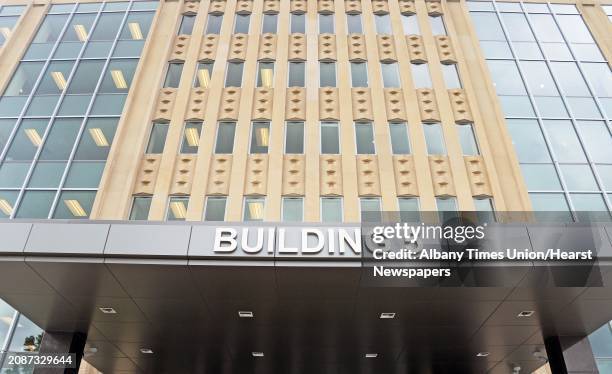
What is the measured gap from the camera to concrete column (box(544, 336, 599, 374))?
40.7 feet

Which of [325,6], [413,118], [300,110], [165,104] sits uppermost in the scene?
[325,6]

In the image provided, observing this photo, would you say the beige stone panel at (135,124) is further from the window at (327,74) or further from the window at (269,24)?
the window at (327,74)

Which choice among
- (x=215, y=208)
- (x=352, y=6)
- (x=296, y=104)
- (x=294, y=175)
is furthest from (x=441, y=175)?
(x=352, y=6)

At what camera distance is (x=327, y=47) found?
21.0m

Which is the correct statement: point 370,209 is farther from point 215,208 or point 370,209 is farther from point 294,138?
point 215,208

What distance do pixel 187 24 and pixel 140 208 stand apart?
33.3 feet

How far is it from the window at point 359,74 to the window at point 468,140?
4.27 m

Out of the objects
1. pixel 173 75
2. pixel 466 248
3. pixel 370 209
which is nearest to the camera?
pixel 466 248

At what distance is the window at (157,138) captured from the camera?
1770 centimetres

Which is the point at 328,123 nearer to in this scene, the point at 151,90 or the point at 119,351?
the point at 151,90

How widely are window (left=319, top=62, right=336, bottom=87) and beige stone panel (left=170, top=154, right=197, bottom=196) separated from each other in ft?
20.7

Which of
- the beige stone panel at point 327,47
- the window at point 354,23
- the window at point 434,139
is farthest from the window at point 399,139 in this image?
the window at point 354,23

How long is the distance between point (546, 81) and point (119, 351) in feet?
64.6

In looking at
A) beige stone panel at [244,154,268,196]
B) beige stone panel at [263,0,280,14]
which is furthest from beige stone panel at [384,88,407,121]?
beige stone panel at [263,0,280,14]
